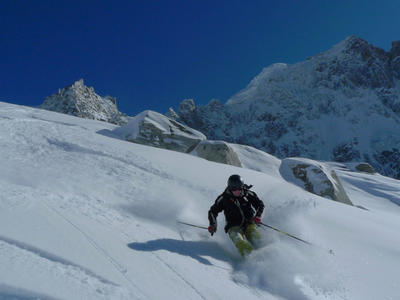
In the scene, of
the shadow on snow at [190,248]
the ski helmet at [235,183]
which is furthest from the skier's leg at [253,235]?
the ski helmet at [235,183]

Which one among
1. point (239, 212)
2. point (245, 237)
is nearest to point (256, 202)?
point (239, 212)

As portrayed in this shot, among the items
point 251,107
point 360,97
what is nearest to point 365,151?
point 360,97

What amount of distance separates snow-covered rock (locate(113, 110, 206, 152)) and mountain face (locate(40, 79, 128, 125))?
298ft

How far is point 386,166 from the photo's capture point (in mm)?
99375

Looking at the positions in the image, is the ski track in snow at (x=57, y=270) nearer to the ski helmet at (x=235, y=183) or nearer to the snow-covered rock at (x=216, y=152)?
the ski helmet at (x=235, y=183)

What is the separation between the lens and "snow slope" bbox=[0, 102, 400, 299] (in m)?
2.73

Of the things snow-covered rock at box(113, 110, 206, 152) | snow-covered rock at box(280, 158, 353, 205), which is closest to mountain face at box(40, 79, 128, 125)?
snow-covered rock at box(113, 110, 206, 152)

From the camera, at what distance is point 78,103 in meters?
106

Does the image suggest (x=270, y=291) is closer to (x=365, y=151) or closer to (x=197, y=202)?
A: (x=197, y=202)

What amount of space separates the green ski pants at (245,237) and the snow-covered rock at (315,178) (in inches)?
364

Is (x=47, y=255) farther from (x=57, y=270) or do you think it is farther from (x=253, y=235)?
(x=253, y=235)

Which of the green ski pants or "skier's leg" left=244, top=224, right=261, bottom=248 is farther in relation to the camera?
"skier's leg" left=244, top=224, right=261, bottom=248

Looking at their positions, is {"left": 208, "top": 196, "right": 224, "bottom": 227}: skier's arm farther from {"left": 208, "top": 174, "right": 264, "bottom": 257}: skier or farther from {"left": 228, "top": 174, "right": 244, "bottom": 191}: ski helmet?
{"left": 228, "top": 174, "right": 244, "bottom": 191}: ski helmet

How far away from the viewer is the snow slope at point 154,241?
2734mm
